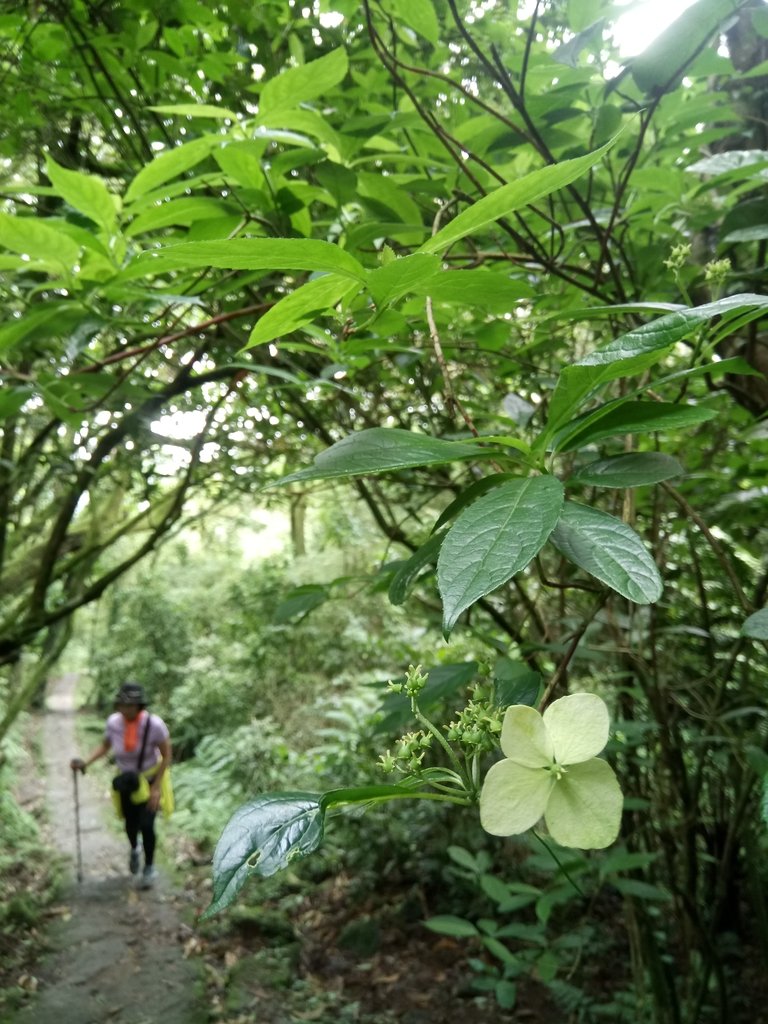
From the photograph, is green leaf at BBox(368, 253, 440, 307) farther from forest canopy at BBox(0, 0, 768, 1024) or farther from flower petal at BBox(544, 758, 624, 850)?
flower petal at BBox(544, 758, 624, 850)

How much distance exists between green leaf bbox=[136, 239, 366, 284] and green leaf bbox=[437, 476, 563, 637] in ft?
0.61

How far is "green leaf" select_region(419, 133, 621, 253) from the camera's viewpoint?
A: 43 centimetres

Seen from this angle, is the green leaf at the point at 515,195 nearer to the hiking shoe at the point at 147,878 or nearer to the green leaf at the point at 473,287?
the green leaf at the point at 473,287

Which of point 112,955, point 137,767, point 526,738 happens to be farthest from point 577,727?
point 137,767

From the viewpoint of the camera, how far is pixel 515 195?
0.44 meters

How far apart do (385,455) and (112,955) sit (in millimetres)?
4893

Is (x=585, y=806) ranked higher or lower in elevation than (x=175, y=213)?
lower

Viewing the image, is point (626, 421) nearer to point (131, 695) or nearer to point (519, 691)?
point (519, 691)

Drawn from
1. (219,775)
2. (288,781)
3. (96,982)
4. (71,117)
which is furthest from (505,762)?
(219,775)

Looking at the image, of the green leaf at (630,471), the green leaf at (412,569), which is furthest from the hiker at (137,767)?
the green leaf at (630,471)

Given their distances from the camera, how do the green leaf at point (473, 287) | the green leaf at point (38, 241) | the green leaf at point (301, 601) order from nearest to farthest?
1. the green leaf at point (473, 287)
2. the green leaf at point (38, 241)
3. the green leaf at point (301, 601)

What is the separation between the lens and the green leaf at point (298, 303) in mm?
514

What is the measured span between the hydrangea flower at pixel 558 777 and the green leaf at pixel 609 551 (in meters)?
0.07

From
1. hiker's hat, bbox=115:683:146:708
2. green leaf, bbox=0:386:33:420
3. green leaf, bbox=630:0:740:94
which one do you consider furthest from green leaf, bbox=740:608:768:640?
hiker's hat, bbox=115:683:146:708
